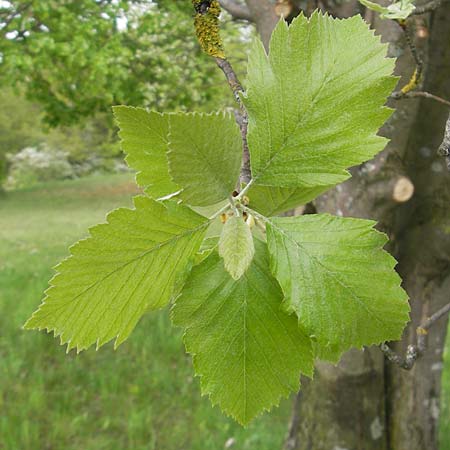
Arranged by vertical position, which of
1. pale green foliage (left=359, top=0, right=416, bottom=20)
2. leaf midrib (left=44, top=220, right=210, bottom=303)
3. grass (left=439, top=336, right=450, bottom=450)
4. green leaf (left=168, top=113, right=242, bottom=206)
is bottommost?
grass (left=439, top=336, right=450, bottom=450)

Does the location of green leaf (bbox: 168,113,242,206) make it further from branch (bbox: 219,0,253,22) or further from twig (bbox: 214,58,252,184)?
branch (bbox: 219,0,253,22)

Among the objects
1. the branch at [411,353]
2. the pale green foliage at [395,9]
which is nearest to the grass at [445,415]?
the branch at [411,353]

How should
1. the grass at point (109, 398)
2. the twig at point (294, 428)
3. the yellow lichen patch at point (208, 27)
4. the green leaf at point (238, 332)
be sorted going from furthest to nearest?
1. the grass at point (109, 398)
2. the twig at point (294, 428)
3. the yellow lichen patch at point (208, 27)
4. the green leaf at point (238, 332)

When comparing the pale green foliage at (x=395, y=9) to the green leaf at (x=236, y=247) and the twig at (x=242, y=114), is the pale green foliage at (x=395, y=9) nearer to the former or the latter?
the twig at (x=242, y=114)

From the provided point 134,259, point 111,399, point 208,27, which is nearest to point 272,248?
point 134,259

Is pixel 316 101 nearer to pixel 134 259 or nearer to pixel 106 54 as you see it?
pixel 134 259

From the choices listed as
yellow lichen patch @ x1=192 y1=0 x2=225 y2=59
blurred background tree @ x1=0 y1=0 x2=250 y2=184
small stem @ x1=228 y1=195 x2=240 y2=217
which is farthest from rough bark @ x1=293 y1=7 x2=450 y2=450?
blurred background tree @ x1=0 y1=0 x2=250 y2=184
